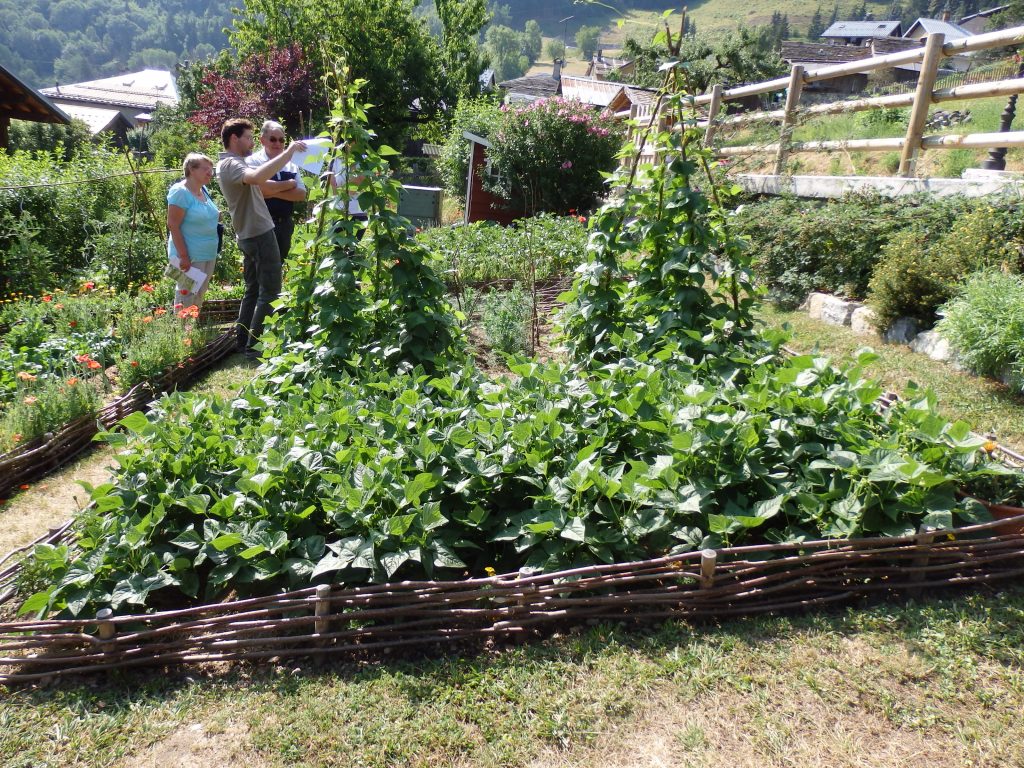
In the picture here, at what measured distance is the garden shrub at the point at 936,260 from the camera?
15.8ft

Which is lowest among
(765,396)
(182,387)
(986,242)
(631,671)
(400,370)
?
(182,387)

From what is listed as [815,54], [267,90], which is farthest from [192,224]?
[815,54]

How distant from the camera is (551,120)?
45.1 feet

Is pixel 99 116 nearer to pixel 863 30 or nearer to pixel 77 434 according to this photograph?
pixel 77 434

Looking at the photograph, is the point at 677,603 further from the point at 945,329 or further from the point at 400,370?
the point at 945,329

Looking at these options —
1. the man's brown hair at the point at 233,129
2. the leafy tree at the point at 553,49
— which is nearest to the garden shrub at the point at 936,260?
the man's brown hair at the point at 233,129

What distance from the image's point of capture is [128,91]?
233ft

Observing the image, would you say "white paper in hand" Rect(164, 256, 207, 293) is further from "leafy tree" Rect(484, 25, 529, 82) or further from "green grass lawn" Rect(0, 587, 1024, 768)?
"leafy tree" Rect(484, 25, 529, 82)

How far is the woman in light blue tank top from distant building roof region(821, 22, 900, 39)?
94408 mm

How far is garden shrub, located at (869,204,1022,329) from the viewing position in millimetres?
4820

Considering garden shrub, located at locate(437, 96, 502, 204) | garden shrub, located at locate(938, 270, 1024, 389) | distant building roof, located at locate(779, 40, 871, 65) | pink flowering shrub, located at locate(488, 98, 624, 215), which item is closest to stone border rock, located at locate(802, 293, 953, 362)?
garden shrub, located at locate(938, 270, 1024, 389)

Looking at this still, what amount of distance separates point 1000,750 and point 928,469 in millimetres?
956

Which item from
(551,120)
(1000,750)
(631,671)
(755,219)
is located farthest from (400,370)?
(551,120)

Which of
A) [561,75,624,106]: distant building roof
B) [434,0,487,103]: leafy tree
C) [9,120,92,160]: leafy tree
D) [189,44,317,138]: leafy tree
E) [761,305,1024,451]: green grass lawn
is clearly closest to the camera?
[761,305,1024,451]: green grass lawn
